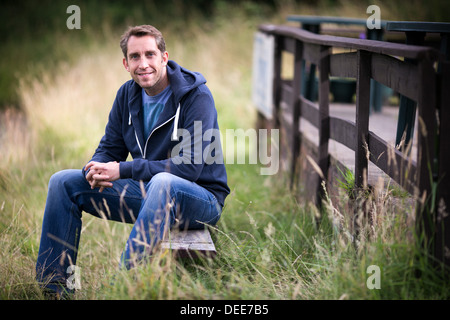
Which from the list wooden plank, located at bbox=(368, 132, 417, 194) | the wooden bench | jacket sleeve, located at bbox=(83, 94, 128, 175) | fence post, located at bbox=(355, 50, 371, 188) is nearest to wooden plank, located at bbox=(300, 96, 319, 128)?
fence post, located at bbox=(355, 50, 371, 188)

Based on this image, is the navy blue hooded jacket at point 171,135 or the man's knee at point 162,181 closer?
the man's knee at point 162,181

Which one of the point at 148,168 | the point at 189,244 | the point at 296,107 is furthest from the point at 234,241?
the point at 296,107

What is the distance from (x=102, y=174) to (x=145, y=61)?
0.66 m

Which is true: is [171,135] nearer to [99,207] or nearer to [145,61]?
[145,61]

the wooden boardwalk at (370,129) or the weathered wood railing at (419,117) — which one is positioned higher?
the weathered wood railing at (419,117)

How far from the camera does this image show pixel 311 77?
257 inches

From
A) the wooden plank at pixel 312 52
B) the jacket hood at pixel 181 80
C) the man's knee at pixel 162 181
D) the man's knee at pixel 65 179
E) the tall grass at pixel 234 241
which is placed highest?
the wooden plank at pixel 312 52

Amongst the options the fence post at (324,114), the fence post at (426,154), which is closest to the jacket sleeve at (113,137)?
the fence post at (324,114)

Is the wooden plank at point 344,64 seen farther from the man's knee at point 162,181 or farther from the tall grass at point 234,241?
the man's knee at point 162,181

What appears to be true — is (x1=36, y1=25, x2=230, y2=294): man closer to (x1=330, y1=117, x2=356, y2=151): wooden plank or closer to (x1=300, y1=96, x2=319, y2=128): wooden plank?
(x1=330, y1=117, x2=356, y2=151): wooden plank

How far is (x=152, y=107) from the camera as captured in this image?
11.8 feet

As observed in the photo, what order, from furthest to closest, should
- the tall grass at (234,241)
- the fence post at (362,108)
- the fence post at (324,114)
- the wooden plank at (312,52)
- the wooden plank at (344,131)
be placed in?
the wooden plank at (312,52)
the fence post at (324,114)
the wooden plank at (344,131)
the fence post at (362,108)
the tall grass at (234,241)

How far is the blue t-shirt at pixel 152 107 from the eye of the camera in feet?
11.8

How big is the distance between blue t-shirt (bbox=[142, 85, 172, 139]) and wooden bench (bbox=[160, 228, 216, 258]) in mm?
668
